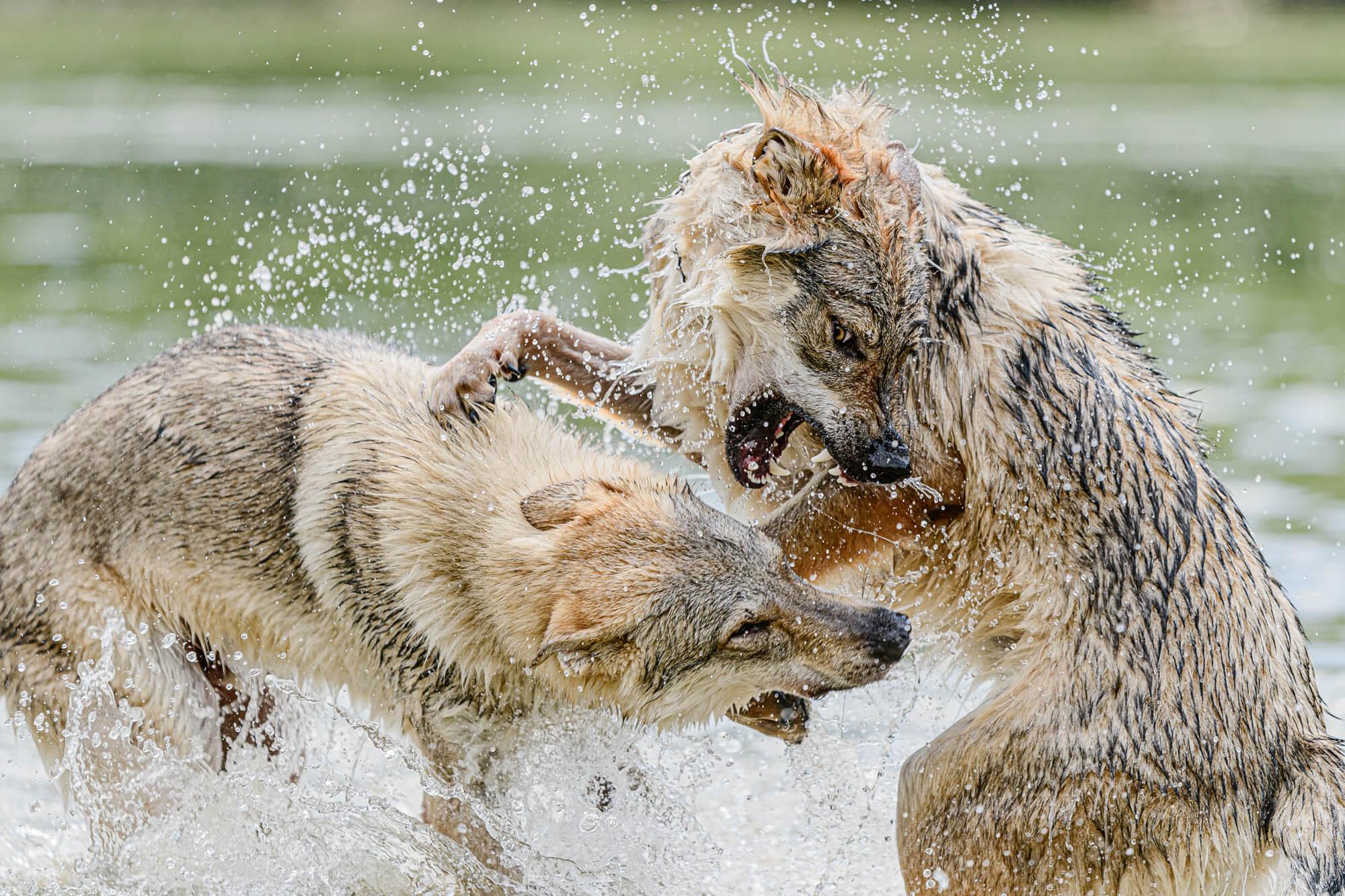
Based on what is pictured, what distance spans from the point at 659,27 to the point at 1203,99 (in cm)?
1541

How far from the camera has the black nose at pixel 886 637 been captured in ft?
A: 16.9

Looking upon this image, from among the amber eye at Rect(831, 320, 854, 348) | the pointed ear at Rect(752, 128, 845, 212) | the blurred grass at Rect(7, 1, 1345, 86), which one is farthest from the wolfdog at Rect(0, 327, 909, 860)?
the blurred grass at Rect(7, 1, 1345, 86)

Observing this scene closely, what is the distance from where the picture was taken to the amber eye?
538cm

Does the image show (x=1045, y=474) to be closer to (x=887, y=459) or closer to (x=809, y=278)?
(x=887, y=459)

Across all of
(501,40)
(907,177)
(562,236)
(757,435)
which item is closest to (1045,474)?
(757,435)

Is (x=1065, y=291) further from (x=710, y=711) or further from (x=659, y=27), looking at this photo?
(x=659, y=27)

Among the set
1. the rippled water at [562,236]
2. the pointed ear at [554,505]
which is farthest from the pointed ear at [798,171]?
the rippled water at [562,236]

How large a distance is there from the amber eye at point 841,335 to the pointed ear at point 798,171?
0.42 metres

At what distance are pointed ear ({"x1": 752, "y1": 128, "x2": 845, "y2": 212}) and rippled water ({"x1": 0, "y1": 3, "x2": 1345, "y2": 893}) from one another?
193 cm

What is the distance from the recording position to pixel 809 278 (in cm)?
538

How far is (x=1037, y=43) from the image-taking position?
1566 inches

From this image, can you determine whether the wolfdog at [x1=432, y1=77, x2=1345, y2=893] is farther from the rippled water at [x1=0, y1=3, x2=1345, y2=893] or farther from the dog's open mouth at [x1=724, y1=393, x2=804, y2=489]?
the rippled water at [x1=0, y1=3, x2=1345, y2=893]

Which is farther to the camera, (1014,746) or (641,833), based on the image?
(641,833)

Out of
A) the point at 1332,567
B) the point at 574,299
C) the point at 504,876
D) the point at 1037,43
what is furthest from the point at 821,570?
the point at 1037,43
